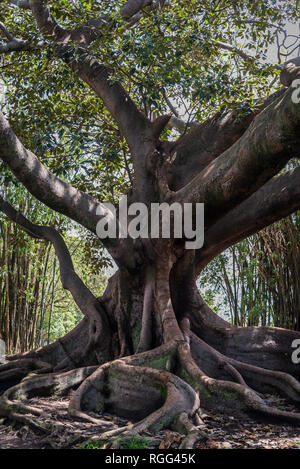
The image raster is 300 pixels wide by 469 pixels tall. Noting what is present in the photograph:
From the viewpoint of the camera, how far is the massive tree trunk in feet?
11.9

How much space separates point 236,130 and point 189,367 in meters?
2.96

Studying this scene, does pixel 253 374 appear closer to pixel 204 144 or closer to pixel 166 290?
pixel 166 290

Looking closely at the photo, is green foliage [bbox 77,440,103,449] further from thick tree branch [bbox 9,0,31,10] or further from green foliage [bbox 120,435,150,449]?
thick tree branch [bbox 9,0,31,10]

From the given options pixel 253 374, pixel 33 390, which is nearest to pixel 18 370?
pixel 33 390

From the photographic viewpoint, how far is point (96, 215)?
476 centimetres

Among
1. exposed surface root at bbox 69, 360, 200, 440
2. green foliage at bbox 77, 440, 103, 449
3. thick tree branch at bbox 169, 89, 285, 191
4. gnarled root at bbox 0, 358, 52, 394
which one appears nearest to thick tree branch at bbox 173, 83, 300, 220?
thick tree branch at bbox 169, 89, 285, 191

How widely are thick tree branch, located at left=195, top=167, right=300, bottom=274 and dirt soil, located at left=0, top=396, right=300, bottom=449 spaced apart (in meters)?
2.47

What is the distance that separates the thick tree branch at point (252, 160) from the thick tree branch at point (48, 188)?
97 cm

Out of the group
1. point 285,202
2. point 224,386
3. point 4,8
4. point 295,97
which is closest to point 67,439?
point 224,386

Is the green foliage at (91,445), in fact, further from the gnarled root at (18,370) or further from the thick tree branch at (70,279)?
the thick tree branch at (70,279)

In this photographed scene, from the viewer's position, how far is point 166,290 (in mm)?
5195

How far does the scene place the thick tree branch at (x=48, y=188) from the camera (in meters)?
4.12

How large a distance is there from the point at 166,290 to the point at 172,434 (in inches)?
93.1

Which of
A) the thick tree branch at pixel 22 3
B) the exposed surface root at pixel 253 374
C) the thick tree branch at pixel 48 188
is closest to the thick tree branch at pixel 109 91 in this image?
the thick tree branch at pixel 22 3
